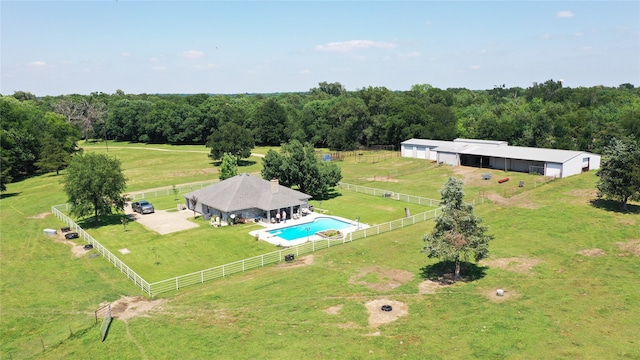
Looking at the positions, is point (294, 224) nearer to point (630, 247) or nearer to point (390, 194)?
point (390, 194)

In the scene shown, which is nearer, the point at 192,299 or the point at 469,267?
the point at 192,299

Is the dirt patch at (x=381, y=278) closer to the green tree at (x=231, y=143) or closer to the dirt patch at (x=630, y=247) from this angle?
the dirt patch at (x=630, y=247)

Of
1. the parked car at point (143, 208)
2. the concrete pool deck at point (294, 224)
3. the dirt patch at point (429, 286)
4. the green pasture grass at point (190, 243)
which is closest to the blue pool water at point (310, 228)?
the concrete pool deck at point (294, 224)

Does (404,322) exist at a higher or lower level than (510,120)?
lower

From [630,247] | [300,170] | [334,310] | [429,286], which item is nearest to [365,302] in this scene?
[334,310]

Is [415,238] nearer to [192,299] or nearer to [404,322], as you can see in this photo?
[404,322]

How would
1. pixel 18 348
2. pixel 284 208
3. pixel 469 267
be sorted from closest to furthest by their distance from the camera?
1. pixel 18 348
2. pixel 469 267
3. pixel 284 208

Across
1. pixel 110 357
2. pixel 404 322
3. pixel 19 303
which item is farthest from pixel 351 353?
pixel 19 303
